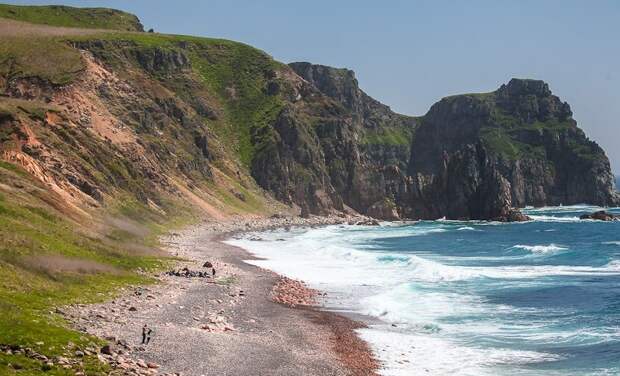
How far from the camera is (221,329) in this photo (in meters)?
34.4

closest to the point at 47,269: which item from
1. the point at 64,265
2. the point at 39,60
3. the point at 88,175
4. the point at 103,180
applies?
the point at 64,265

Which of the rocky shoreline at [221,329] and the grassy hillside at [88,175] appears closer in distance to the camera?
the rocky shoreline at [221,329]

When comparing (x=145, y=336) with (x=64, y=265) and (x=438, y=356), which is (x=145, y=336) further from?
(x=64, y=265)

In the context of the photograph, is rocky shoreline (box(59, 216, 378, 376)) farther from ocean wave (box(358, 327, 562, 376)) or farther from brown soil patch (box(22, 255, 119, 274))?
brown soil patch (box(22, 255, 119, 274))

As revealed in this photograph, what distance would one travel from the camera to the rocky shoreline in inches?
1055

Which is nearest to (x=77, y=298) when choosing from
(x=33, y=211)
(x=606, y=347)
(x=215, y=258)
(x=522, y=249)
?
(x=33, y=211)

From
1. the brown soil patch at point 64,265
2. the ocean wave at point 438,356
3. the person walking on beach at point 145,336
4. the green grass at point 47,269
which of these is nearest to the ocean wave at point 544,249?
the green grass at point 47,269

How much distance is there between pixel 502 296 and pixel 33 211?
38.0 meters

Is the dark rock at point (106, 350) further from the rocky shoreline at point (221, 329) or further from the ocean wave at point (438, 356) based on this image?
the ocean wave at point (438, 356)

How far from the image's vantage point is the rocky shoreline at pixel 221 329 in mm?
26797

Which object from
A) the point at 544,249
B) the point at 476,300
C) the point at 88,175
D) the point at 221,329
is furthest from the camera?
the point at 88,175

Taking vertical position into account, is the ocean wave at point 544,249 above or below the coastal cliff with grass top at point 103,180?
below

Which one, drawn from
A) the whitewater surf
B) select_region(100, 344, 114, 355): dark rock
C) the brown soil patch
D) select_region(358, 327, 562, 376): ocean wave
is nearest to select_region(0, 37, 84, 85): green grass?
the whitewater surf

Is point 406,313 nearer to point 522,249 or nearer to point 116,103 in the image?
point 522,249
